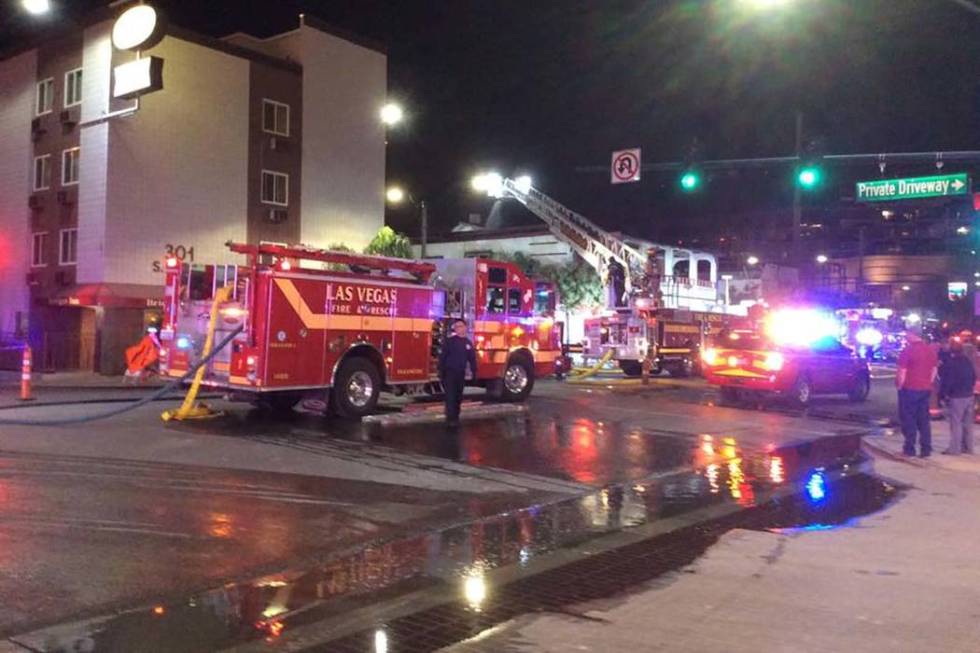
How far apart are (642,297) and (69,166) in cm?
1833

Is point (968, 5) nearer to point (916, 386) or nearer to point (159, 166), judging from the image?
point (916, 386)

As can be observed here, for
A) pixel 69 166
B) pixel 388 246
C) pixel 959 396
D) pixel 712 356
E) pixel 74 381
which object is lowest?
pixel 74 381

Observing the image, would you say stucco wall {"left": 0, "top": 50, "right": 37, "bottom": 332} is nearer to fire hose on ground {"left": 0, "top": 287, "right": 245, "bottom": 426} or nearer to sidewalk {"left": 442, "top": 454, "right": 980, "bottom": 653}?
fire hose on ground {"left": 0, "top": 287, "right": 245, "bottom": 426}

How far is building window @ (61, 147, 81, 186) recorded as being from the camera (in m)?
27.8

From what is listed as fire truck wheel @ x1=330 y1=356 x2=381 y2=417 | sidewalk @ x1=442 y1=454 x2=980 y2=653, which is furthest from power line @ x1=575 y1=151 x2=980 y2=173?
sidewalk @ x1=442 y1=454 x2=980 y2=653

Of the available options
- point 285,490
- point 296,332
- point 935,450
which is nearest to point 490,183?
point 296,332

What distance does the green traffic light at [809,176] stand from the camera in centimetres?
1784

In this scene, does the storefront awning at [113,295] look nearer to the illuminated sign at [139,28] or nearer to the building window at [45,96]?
the building window at [45,96]

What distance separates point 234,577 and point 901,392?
966 cm

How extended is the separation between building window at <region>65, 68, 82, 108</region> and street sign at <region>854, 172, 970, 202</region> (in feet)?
75.8

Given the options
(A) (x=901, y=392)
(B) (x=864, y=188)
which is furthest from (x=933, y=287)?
(A) (x=901, y=392)

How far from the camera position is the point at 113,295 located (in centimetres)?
2594

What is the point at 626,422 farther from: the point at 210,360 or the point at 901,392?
the point at 210,360

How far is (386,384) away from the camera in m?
15.2
